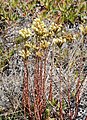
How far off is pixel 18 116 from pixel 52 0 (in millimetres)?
1997

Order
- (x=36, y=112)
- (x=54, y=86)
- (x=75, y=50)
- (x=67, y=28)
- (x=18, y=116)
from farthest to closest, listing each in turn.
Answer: (x=67, y=28) < (x=75, y=50) < (x=54, y=86) < (x=18, y=116) < (x=36, y=112)

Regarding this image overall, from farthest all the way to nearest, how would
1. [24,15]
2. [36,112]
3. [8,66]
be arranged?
1. [24,15]
2. [8,66]
3. [36,112]

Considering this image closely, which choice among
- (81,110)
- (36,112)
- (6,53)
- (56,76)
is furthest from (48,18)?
(36,112)

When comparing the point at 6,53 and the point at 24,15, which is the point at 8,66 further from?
the point at 24,15

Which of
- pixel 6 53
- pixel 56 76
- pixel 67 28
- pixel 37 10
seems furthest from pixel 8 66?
pixel 37 10

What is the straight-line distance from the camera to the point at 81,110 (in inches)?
105

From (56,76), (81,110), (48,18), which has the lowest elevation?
(81,110)

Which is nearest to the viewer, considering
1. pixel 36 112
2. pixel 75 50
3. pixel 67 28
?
pixel 36 112

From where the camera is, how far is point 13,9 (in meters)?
4.11

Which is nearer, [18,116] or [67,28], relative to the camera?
[18,116]

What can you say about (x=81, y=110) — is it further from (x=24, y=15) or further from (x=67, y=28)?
(x=24, y=15)

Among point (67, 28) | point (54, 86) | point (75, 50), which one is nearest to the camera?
point (54, 86)

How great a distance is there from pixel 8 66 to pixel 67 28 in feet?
2.96

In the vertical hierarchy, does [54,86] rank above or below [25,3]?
below
